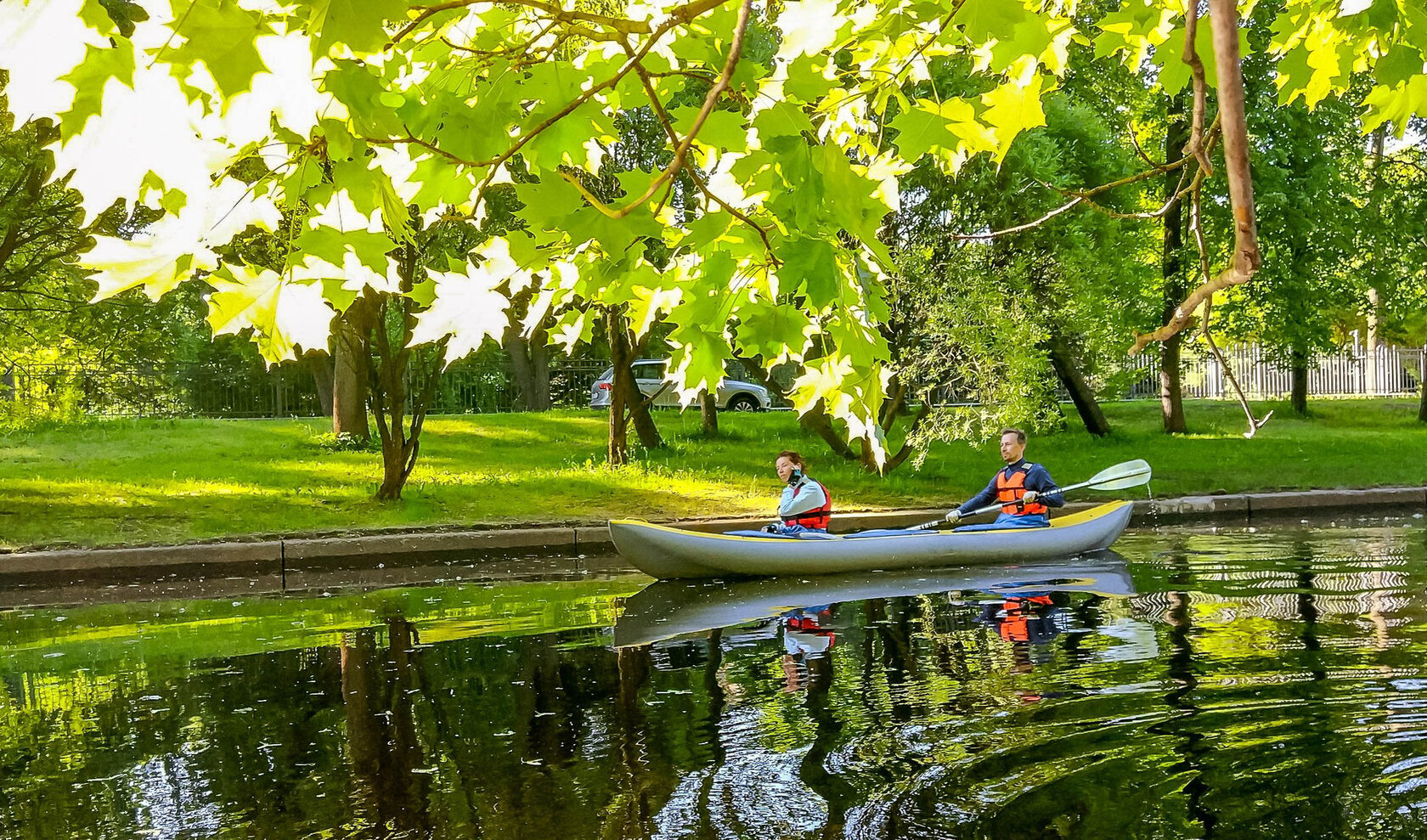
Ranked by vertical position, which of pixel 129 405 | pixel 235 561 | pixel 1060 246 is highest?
pixel 1060 246

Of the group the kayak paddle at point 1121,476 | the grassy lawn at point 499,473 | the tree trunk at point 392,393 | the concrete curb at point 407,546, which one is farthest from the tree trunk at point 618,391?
the kayak paddle at point 1121,476

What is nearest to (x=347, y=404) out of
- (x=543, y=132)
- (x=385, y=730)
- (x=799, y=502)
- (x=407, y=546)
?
(x=407, y=546)

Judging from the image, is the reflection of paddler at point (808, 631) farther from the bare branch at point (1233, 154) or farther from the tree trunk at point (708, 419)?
the tree trunk at point (708, 419)

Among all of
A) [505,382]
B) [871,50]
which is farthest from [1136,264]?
[871,50]

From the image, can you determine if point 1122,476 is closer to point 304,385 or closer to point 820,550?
point 820,550

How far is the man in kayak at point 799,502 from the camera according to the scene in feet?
41.6

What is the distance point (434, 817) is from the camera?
4512mm

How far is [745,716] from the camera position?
5.98 metres

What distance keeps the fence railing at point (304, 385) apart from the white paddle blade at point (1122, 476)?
3.67 metres

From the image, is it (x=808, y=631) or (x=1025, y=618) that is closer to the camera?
(x=808, y=631)

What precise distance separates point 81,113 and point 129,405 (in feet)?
91.6

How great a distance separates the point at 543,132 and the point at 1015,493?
11.1m

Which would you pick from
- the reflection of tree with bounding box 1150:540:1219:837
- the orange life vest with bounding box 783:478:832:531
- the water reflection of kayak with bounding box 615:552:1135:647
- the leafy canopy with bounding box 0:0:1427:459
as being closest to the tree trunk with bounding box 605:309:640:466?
the orange life vest with bounding box 783:478:832:531

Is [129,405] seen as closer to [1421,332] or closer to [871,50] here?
[871,50]
